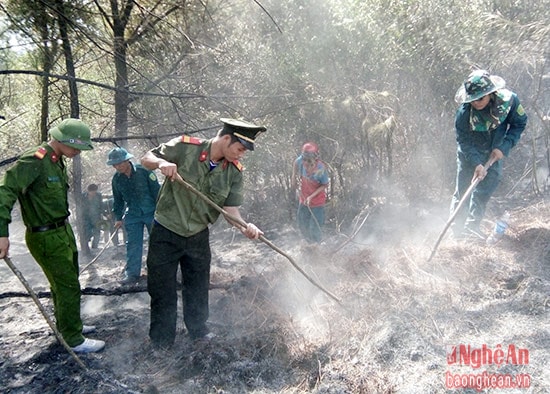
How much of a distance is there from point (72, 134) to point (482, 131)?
13.5 ft

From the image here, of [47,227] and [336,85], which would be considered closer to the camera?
[47,227]

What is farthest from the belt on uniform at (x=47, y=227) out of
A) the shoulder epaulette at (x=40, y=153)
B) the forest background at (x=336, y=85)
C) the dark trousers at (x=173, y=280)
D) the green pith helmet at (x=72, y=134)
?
the forest background at (x=336, y=85)

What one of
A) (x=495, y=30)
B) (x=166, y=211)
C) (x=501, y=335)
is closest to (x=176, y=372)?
(x=166, y=211)

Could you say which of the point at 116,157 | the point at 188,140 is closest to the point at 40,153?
the point at 188,140

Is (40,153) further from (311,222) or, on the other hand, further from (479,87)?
(479,87)

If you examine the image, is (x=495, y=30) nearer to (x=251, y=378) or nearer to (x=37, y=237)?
(x=251, y=378)

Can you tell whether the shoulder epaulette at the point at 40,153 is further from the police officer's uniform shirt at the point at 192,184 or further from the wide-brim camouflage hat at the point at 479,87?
the wide-brim camouflage hat at the point at 479,87

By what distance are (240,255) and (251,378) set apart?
3.60 m

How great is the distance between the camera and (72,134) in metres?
3.14

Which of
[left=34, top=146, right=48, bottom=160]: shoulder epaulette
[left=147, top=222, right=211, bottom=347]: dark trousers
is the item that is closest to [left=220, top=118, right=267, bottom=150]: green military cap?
[left=147, top=222, right=211, bottom=347]: dark trousers

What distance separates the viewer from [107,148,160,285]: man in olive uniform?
505 centimetres

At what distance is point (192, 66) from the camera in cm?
614

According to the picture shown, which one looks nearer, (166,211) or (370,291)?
(166,211)

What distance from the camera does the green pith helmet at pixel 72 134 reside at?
3.12 metres
